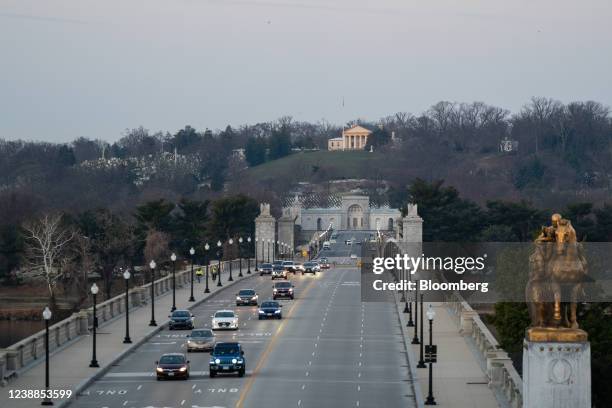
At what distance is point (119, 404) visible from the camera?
1757 inches

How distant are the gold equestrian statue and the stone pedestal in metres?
0.20

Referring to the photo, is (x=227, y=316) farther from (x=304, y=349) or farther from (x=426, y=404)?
(x=426, y=404)

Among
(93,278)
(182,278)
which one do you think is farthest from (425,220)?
(182,278)

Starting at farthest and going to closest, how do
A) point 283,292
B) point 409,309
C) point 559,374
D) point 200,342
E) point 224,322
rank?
1. point 283,292
2. point 409,309
3. point 224,322
4. point 200,342
5. point 559,374

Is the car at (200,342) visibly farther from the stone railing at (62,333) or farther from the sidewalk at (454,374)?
the sidewalk at (454,374)

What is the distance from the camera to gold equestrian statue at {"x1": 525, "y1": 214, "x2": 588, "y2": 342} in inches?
1249

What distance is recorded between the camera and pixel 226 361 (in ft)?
165

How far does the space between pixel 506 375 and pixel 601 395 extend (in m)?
3.77

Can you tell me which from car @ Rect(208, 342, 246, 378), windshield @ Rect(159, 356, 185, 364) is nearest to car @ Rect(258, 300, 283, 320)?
car @ Rect(208, 342, 246, 378)

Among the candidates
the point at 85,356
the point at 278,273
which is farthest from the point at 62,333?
the point at 278,273

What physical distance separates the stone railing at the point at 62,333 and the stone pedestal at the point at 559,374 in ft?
67.2

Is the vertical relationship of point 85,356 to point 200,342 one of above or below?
→ below

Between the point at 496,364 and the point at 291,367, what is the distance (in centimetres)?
808

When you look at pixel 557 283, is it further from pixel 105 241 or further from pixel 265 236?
pixel 265 236
